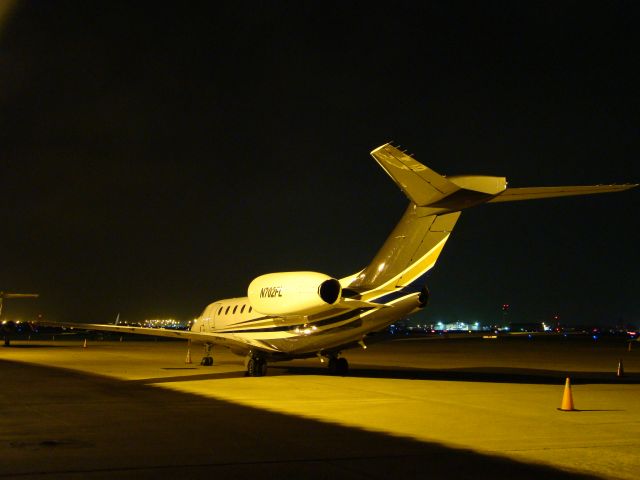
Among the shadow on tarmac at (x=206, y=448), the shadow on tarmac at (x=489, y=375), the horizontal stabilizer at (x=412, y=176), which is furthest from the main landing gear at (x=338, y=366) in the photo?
the shadow on tarmac at (x=206, y=448)

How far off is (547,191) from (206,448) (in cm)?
976

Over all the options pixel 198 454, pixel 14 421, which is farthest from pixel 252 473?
pixel 14 421

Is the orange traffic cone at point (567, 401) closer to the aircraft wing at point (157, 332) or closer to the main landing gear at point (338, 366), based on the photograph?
the main landing gear at point (338, 366)

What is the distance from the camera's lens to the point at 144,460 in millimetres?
9109

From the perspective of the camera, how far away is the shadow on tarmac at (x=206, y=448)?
8469mm

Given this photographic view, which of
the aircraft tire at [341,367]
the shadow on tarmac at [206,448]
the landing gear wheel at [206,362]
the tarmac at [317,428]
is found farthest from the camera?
the landing gear wheel at [206,362]

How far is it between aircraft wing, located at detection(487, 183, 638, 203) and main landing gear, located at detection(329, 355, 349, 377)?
8261 millimetres

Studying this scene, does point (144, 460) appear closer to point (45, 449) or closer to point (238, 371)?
point (45, 449)

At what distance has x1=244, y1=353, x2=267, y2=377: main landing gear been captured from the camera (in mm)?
22781

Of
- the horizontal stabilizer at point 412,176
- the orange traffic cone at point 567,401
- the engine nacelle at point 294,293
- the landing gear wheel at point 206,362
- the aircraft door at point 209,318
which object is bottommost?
the landing gear wheel at point 206,362

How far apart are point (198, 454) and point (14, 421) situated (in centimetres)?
454

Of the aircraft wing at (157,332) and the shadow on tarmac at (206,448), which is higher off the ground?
the aircraft wing at (157,332)

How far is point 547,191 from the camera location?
645 inches

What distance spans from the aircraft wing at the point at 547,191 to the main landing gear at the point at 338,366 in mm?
8261
